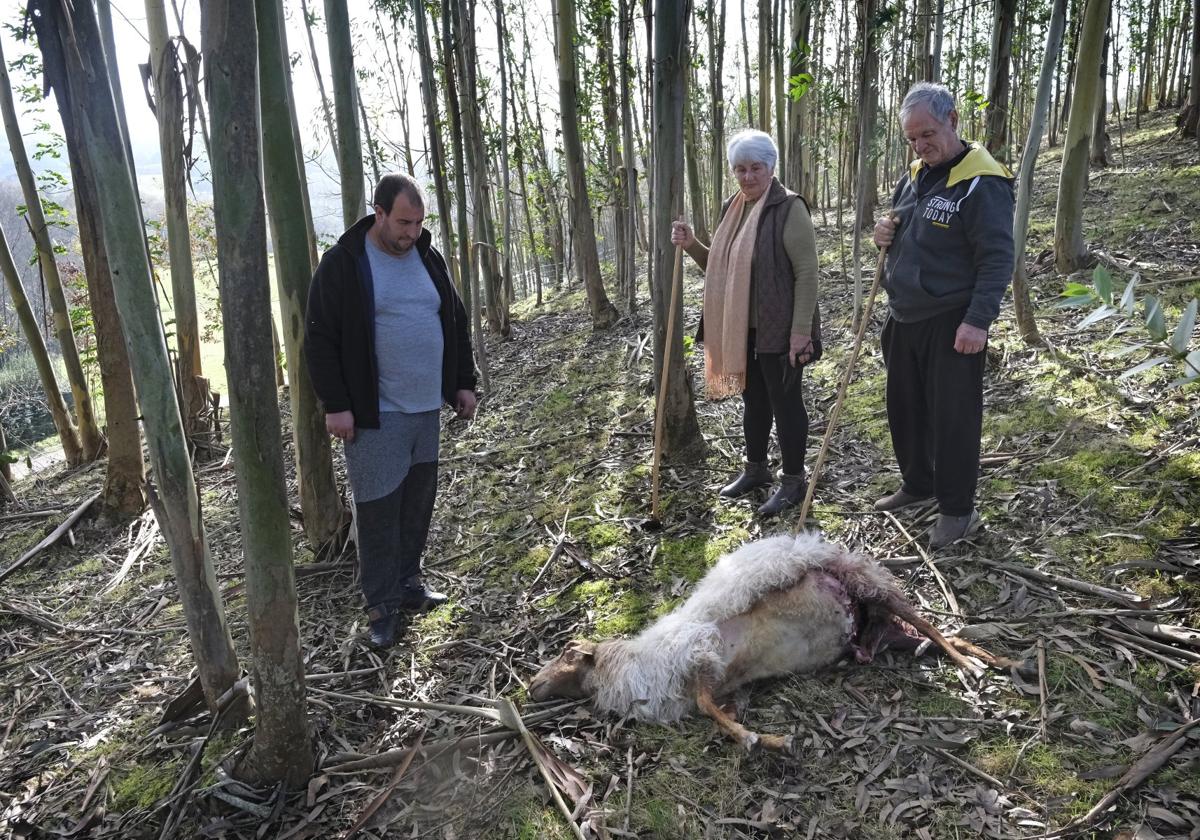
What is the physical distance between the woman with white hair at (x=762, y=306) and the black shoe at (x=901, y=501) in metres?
0.45

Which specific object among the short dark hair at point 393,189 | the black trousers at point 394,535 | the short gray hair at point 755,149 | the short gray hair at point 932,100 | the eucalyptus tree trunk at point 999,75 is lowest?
the black trousers at point 394,535

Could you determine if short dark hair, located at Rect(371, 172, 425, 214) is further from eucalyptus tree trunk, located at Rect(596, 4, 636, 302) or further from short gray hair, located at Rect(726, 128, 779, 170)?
eucalyptus tree trunk, located at Rect(596, 4, 636, 302)

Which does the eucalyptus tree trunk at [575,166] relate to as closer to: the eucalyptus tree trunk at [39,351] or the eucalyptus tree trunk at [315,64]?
the eucalyptus tree trunk at [315,64]

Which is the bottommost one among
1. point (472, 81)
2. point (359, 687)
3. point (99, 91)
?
point (359, 687)

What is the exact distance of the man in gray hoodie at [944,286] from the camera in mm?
3008

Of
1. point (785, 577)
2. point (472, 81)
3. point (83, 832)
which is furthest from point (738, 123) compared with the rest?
point (83, 832)

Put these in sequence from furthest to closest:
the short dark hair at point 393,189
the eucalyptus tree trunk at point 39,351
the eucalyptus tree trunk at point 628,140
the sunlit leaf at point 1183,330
→ the eucalyptus tree trunk at point 628,140 < the eucalyptus tree trunk at point 39,351 < the short dark hair at point 393,189 < the sunlit leaf at point 1183,330

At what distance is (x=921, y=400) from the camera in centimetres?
362

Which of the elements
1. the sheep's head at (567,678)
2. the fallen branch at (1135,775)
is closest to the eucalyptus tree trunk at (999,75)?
the fallen branch at (1135,775)

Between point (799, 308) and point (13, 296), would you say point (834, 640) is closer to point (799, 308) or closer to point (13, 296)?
point (799, 308)

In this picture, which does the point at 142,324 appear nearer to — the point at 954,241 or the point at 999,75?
the point at 954,241

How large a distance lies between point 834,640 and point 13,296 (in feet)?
27.1

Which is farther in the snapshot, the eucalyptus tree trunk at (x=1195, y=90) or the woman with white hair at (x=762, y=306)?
the eucalyptus tree trunk at (x=1195, y=90)

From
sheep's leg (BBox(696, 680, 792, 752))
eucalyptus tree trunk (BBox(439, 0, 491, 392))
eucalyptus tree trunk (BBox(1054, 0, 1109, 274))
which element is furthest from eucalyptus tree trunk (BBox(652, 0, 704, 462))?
eucalyptus tree trunk (BBox(1054, 0, 1109, 274))
